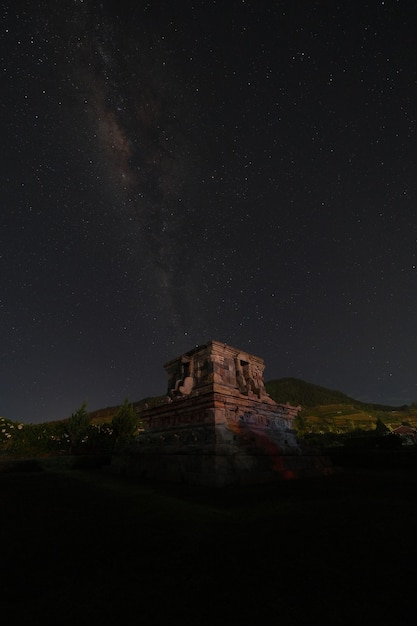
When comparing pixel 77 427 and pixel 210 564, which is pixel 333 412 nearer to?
pixel 77 427

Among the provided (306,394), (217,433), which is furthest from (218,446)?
(306,394)

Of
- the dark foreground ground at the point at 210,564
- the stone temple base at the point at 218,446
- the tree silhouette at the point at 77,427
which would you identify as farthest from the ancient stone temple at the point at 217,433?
the tree silhouette at the point at 77,427

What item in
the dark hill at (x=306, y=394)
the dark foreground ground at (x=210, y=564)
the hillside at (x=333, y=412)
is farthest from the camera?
the dark hill at (x=306, y=394)

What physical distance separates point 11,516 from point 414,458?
2083cm

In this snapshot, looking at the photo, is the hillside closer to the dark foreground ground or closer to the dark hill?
the dark hill

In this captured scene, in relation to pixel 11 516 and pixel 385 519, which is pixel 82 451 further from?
pixel 385 519

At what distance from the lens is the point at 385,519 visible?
438 centimetres

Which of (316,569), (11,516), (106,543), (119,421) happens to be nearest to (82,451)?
(119,421)

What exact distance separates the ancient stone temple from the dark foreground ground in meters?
3.59

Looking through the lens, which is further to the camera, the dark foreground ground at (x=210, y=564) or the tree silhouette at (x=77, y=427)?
the tree silhouette at (x=77, y=427)

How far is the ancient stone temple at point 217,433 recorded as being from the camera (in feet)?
29.5

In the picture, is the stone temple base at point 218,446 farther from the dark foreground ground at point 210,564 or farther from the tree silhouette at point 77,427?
the tree silhouette at point 77,427

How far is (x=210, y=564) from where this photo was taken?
3.02m

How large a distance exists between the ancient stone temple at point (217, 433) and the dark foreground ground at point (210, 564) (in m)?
3.59
